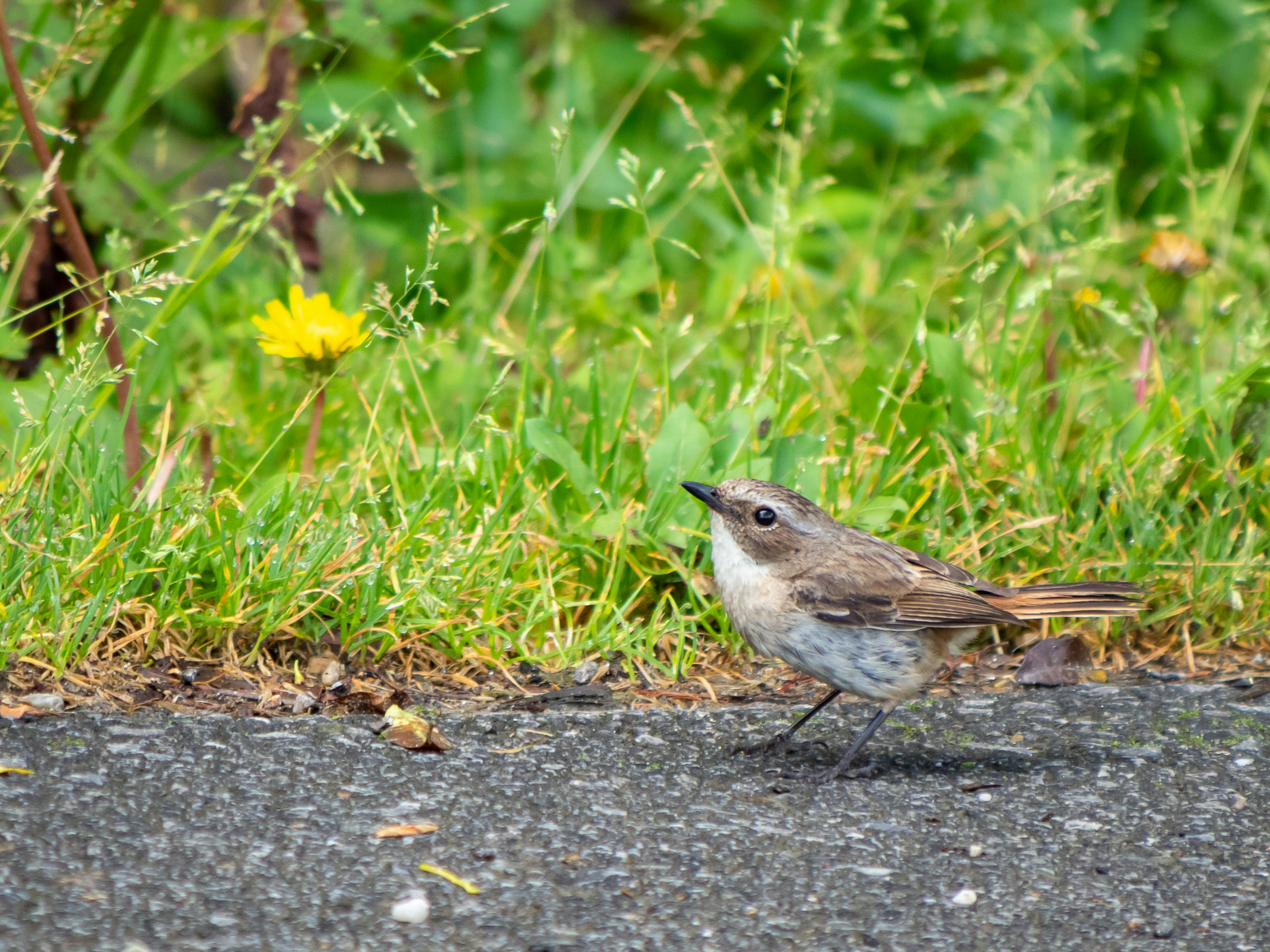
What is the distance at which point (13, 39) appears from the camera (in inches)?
241

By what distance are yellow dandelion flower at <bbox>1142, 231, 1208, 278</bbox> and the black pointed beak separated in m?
2.05

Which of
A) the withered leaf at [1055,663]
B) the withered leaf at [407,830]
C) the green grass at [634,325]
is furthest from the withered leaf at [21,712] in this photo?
the withered leaf at [1055,663]

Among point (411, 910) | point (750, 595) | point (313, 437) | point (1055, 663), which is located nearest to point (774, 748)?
point (750, 595)

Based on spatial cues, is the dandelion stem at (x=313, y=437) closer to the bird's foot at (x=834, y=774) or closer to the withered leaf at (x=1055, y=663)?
the bird's foot at (x=834, y=774)

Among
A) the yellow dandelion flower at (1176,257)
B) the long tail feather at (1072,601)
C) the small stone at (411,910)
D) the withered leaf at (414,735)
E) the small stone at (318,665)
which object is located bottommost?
the small stone at (318,665)

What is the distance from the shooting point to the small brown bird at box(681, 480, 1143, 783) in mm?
3697

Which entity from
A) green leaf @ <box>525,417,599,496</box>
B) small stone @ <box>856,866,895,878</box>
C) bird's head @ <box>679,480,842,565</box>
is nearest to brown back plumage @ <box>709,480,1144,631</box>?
bird's head @ <box>679,480,842,565</box>

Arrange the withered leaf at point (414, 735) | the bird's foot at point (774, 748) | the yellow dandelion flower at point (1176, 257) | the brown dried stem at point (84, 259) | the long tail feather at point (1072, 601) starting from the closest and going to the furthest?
the withered leaf at point (414, 735) < the bird's foot at point (774, 748) < the brown dried stem at point (84, 259) < the long tail feather at point (1072, 601) < the yellow dandelion flower at point (1176, 257)

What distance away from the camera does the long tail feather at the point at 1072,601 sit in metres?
3.84

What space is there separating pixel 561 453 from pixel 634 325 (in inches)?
58.3

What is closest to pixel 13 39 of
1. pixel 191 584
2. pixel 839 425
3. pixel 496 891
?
pixel 191 584

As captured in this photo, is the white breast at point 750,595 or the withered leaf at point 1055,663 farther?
the withered leaf at point 1055,663

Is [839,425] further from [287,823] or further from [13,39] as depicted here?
[13,39]

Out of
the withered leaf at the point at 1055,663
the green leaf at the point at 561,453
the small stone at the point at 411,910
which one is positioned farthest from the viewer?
the green leaf at the point at 561,453
